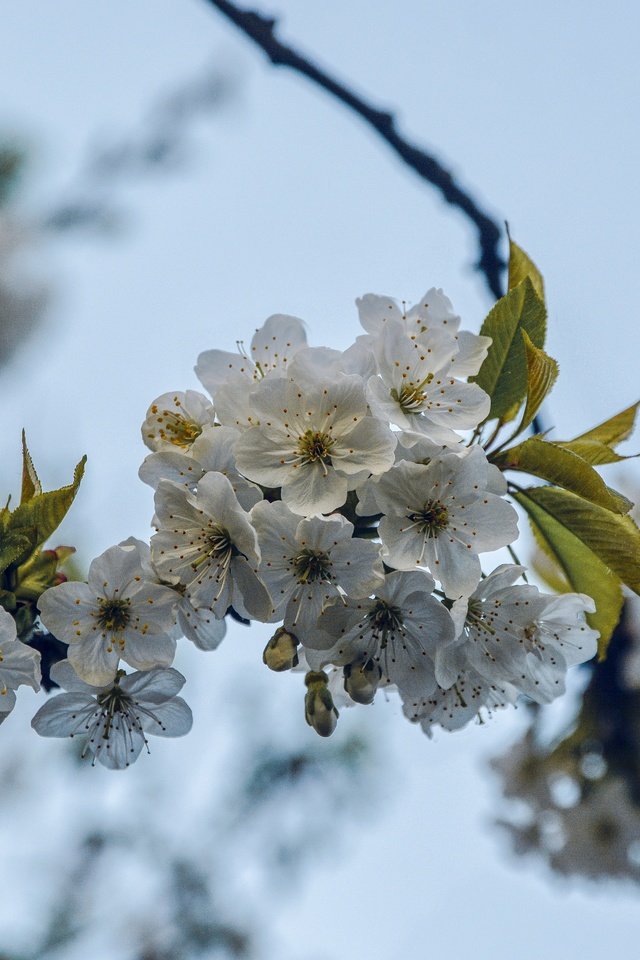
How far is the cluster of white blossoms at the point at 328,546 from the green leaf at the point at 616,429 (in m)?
0.31

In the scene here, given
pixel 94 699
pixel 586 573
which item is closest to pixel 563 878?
pixel 586 573

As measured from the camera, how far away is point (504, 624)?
1.29 metres

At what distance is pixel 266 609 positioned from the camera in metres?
1.18

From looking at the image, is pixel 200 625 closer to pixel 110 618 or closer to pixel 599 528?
pixel 110 618

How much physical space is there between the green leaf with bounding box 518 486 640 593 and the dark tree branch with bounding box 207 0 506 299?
0.46 metres

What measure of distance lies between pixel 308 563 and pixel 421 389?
291 millimetres

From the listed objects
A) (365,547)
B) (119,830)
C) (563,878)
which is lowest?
(119,830)

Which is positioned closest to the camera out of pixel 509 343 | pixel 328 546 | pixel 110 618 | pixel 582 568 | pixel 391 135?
pixel 328 546

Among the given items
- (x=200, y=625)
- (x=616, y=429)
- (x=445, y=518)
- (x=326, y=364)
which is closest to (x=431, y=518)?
(x=445, y=518)

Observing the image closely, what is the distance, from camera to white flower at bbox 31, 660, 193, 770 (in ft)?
4.29

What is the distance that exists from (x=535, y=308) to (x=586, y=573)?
432 millimetres

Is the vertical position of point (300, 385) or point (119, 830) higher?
point (300, 385)

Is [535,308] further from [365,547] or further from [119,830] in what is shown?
[119,830]

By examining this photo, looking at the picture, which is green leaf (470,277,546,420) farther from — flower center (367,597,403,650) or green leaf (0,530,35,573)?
green leaf (0,530,35,573)
